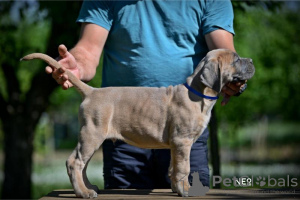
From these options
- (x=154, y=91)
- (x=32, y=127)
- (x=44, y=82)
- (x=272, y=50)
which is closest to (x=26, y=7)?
(x=44, y=82)

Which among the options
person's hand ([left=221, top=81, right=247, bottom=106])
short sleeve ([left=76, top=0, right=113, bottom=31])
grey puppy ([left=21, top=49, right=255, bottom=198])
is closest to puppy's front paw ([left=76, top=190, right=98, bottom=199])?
grey puppy ([left=21, top=49, right=255, bottom=198])

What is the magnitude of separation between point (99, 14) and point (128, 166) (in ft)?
4.54

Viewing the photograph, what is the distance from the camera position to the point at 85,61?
4.03 meters

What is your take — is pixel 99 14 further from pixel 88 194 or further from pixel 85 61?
pixel 88 194

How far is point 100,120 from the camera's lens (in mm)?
3365

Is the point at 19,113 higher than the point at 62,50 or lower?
lower

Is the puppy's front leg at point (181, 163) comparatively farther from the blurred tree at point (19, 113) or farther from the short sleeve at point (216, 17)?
the blurred tree at point (19, 113)

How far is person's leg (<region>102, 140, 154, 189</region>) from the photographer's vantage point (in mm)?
4199

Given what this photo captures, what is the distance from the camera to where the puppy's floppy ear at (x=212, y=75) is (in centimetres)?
338

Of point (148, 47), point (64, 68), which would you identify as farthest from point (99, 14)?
point (64, 68)

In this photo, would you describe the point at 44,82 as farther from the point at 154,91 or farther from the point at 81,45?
the point at 154,91

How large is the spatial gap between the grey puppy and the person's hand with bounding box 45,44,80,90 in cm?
12

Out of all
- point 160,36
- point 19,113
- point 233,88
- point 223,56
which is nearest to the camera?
point 223,56

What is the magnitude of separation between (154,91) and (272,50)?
967 centimetres
